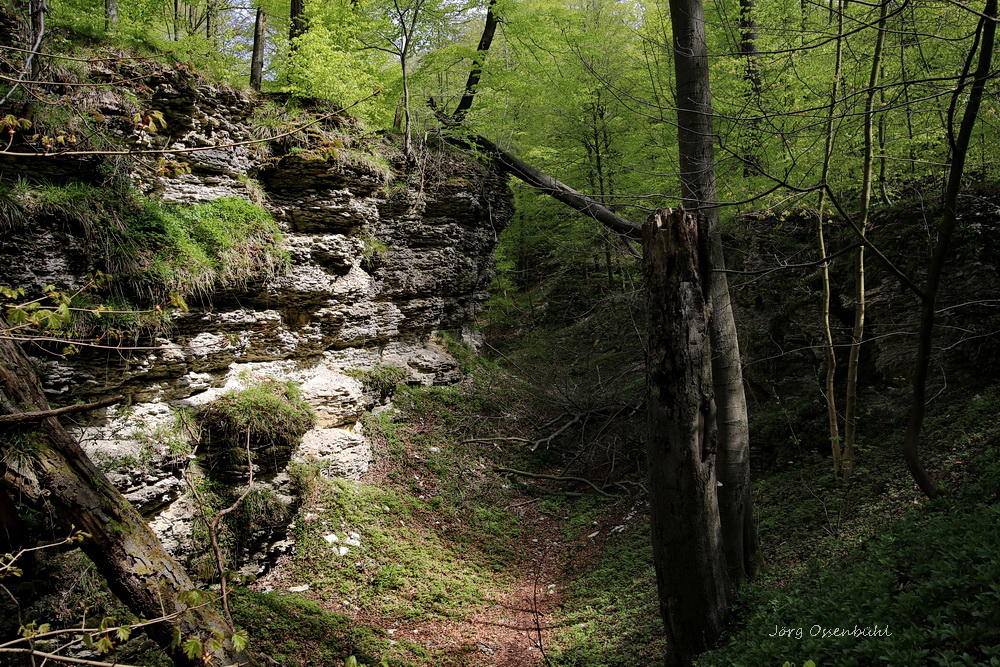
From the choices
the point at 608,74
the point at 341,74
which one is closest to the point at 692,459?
the point at 341,74

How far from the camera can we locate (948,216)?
311 cm

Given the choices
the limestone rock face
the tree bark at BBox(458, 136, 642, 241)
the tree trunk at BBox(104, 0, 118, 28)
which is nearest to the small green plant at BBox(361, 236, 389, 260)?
the limestone rock face

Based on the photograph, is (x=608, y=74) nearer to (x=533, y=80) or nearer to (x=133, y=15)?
(x=533, y=80)

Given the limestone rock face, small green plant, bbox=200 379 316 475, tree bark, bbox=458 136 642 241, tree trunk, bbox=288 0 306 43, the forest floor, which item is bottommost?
the forest floor

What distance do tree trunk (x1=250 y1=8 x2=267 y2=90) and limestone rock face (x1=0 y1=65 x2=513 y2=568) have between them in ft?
4.18

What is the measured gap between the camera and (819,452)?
630 cm

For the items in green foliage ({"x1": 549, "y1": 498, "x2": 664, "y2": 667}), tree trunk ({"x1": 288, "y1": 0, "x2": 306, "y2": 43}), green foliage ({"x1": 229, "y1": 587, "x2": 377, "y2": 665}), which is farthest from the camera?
tree trunk ({"x1": 288, "y1": 0, "x2": 306, "y2": 43})

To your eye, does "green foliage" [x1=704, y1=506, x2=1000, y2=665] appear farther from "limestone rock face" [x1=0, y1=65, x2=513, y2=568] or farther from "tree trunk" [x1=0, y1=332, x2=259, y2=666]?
"limestone rock face" [x1=0, y1=65, x2=513, y2=568]

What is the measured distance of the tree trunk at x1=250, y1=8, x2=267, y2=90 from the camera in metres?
8.73

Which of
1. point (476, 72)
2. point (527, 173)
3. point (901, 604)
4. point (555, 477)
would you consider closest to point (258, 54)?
point (476, 72)

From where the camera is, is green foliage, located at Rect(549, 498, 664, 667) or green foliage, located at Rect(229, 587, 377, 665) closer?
green foliage, located at Rect(549, 498, 664, 667)

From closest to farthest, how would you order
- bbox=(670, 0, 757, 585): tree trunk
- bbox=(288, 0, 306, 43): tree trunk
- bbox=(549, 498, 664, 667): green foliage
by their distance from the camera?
bbox=(670, 0, 757, 585): tree trunk, bbox=(549, 498, 664, 667): green foliage, bbox=(288, 0, 306, 43): tree trunk

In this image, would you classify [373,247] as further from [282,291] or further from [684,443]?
[684,443]

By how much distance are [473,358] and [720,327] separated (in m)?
7.24
